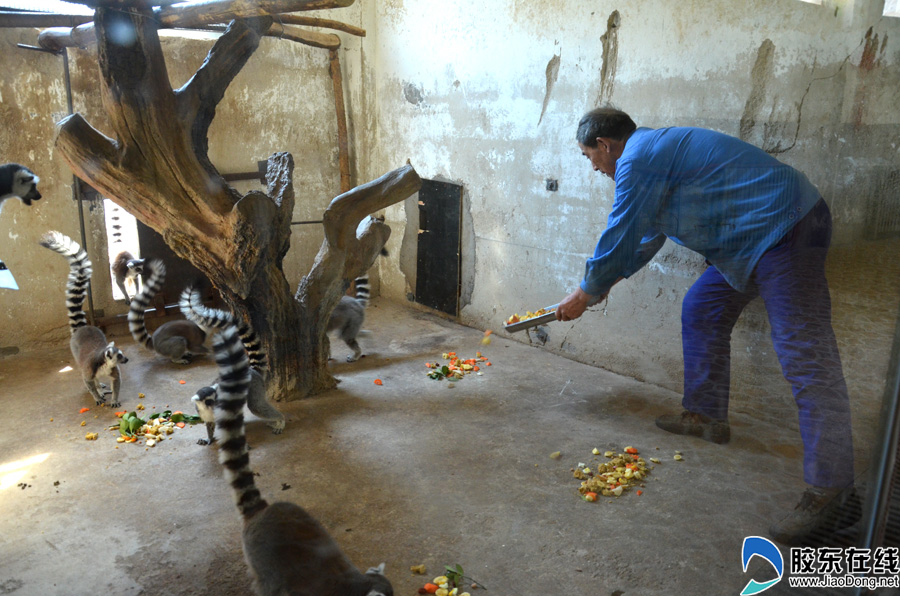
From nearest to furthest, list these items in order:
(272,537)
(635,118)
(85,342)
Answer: (272,537) → (635,118) → (85,342)

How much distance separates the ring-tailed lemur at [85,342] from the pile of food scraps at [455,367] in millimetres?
1977

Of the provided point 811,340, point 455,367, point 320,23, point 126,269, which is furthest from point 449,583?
point 320,23

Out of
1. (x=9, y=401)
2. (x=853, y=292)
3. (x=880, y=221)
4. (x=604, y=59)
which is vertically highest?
(x=604, y=59)

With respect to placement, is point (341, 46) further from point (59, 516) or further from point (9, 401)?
point (59, 516)

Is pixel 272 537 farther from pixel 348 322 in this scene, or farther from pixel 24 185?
pixel 24 185

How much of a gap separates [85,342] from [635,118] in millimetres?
3815

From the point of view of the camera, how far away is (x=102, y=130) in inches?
204

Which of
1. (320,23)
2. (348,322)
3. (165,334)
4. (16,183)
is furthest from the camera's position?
(320,23)

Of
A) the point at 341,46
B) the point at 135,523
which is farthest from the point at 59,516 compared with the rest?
the point at 341,46

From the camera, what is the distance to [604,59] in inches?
167

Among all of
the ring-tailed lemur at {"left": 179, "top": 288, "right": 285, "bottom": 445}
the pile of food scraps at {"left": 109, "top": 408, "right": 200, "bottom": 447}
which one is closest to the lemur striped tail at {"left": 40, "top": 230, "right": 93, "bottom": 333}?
the pile of food scraps at {"left": 109, "top": 408, "right": 200, "bottom": 447}

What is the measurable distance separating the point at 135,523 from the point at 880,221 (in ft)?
9.56

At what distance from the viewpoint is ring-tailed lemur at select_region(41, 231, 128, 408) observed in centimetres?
406

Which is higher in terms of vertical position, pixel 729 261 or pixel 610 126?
pixel 610 126
